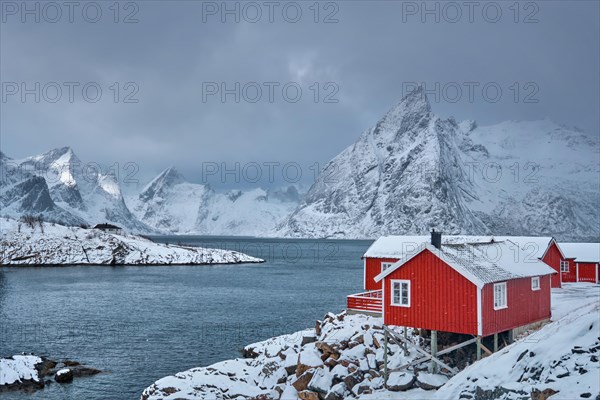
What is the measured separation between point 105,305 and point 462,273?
181 feet

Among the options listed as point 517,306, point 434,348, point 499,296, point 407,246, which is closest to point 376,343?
point 434,348

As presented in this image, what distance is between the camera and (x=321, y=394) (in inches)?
1141

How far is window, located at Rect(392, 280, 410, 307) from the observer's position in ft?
99.8

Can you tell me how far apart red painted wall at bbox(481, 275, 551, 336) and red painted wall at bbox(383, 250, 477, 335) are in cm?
83

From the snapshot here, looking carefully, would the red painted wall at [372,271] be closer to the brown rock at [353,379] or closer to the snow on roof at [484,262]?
the snow on roof at [484,262]

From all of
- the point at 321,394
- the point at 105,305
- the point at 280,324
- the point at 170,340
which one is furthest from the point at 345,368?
the point at 105,305

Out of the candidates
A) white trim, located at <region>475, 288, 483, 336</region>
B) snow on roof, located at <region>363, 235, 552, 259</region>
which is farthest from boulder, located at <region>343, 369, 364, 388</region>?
snow on roof, located at <region>363, 235, 552, 259</region>

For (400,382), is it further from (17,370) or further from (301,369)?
(17,370)

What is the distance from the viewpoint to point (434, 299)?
2930cm

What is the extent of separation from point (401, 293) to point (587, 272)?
35.6m

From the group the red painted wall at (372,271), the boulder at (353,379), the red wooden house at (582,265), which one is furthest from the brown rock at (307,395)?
the red wooden house at (582,265)

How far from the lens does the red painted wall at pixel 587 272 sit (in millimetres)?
56156

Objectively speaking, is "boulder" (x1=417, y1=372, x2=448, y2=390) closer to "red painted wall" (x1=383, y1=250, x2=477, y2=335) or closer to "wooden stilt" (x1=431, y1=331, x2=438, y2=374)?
"wooden stilt" (x1=431, y1=331, x2=438, y2=374)

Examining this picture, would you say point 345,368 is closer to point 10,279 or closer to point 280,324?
point 280,324
